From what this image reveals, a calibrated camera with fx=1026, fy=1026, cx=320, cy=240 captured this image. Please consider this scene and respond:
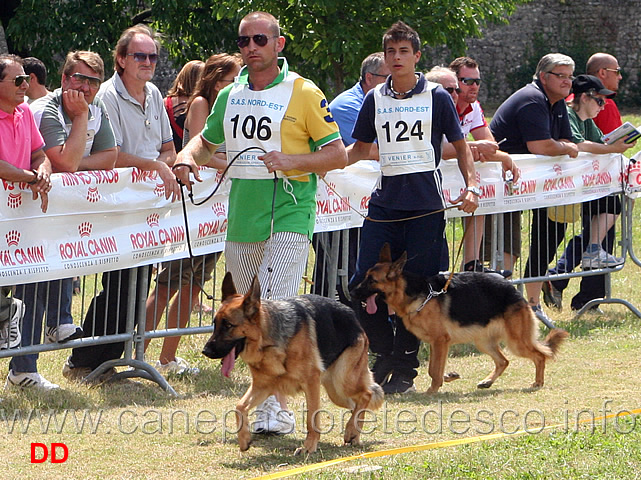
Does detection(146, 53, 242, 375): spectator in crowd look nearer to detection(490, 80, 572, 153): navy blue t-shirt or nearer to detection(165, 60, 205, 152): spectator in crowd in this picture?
detection(165, 60, 205, 152): spectator in crowd

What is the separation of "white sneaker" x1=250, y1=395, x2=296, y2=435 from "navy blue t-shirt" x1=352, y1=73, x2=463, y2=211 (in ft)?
6.01

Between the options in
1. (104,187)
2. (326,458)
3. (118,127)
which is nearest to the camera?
(326,458)

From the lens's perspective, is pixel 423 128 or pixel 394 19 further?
pixel 394 19

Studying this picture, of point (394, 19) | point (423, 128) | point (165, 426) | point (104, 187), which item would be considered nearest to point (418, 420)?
point (165, 426)

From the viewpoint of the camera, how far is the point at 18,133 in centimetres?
615

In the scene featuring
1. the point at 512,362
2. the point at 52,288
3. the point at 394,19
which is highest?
the point at 394,19

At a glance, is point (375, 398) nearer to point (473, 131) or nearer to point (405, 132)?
point (405, 132)

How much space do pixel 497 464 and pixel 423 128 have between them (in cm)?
267

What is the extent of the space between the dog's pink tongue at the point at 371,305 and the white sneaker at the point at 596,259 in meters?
3.54

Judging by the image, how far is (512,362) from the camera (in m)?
8.11

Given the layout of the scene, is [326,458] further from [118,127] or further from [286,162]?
[118,127]

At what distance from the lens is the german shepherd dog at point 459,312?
686 centimetres

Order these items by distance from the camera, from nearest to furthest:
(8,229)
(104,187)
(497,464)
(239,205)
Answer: (497,464)
(239,205)
(8,229)
(104,187)

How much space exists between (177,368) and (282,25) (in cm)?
1092
